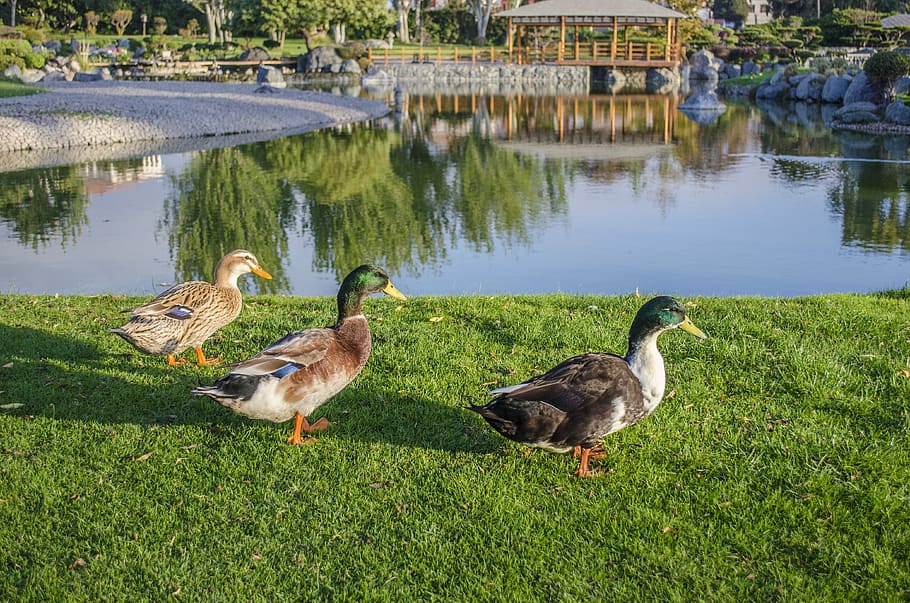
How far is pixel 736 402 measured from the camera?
186 inches

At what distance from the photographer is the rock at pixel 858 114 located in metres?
24.2

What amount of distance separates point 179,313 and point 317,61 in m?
46.8

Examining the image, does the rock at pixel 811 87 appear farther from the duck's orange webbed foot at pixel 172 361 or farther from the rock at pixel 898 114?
the duck's orange webbed foot at pixel 172 361

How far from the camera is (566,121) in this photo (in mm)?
26516

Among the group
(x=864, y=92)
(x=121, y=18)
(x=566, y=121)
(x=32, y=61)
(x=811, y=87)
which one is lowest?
(x=566, y=121)

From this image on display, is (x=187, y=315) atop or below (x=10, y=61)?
below

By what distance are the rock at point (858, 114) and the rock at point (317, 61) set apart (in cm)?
3086

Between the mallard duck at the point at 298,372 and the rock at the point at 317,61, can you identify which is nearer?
the mallard duck at the point at 298,372

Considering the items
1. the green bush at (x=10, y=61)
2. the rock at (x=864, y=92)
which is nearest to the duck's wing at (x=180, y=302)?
the rock at (x=864, y=92)

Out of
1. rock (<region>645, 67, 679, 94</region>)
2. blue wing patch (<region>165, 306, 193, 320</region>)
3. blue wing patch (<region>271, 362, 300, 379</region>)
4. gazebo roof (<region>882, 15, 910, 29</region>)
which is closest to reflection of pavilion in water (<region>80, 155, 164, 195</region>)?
blue wing patch (<region>165, 306, 193, 320</region>)

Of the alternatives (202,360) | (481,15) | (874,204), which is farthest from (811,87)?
(202,360)

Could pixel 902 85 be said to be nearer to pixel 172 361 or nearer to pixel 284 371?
pixel 172 361

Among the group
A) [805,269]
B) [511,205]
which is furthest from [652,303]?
[511,205]

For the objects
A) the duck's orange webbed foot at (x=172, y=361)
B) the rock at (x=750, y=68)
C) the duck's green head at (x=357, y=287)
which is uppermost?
the rock at (x=750, y=68)
